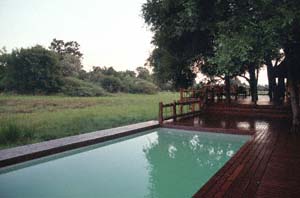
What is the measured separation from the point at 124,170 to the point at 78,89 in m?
29.8

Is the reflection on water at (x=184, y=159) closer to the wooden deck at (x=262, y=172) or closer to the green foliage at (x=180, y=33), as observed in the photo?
the wooden deck at (x=262, y=172)

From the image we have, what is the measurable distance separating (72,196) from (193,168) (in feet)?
9.31

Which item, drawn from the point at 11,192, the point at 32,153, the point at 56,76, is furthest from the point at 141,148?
the point at 56,76

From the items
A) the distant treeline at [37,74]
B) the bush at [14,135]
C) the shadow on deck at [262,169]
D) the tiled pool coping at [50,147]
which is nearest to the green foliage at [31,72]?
the distant treeline at [37,74]

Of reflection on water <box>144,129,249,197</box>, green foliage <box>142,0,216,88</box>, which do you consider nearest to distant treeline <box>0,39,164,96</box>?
green foliage <box>142,0,216,88</box>

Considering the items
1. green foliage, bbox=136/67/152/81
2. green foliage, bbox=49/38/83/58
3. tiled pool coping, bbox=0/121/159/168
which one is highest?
green foliage, bbox=49/38/83/58

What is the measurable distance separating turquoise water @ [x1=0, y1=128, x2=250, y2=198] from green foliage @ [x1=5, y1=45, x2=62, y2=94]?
27.7 metres

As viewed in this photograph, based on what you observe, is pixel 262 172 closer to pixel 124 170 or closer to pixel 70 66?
pixel 124 170

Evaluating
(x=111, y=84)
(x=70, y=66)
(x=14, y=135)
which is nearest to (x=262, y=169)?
(x=14, y=135)

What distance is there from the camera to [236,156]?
5.47 m

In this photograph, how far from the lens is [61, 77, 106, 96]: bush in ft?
110

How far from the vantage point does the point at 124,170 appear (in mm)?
5816

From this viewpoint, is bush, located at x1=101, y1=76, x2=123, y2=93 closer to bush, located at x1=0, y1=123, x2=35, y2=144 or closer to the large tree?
the large tree

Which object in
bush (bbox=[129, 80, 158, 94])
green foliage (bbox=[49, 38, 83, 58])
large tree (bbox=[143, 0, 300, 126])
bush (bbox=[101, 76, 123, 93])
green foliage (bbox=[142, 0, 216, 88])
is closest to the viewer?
large tree (bbox=[143, 0, 300, 126])
